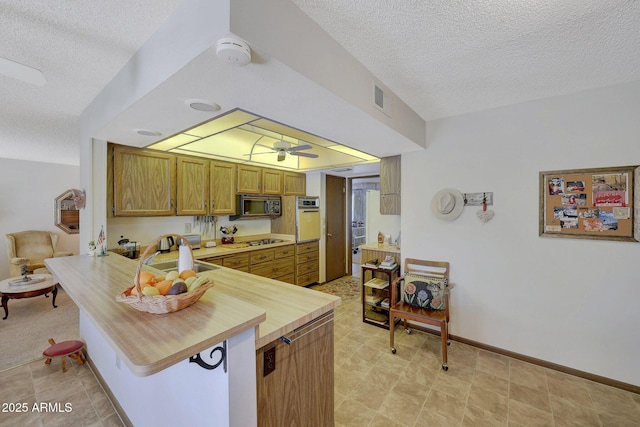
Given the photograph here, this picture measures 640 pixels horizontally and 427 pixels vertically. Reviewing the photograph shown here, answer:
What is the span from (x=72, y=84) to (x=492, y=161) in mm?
3890

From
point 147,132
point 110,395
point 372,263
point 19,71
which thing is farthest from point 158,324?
point 372,263

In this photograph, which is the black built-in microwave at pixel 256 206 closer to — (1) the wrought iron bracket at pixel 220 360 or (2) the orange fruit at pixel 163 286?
(2) the orange fruit at pixel 163 286

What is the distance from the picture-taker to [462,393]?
6.70ft

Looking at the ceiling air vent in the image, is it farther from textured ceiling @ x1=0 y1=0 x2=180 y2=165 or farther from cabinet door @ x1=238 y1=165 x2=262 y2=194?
cabinet door @ x1=238 y1=165 x2=262 y2=194

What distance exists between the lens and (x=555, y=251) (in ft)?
7.62

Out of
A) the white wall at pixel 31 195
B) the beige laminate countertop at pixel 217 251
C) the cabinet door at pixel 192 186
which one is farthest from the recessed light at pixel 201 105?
the white wall at pixel 31 195

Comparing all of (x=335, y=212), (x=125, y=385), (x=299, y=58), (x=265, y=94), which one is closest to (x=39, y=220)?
(x=125, y=385)

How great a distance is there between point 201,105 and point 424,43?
1509 millimetres

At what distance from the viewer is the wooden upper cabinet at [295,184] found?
469cm

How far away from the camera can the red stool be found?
235cm

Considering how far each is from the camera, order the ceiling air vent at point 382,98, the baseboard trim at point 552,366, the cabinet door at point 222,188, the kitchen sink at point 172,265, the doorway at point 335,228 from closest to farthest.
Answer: the ceiling air vent at point 382,98 → the baseboard trim at point 552,366 → the kitchen sink at point 172,265 → the cabinet door at point 222,188 → the doorway at point 335,228

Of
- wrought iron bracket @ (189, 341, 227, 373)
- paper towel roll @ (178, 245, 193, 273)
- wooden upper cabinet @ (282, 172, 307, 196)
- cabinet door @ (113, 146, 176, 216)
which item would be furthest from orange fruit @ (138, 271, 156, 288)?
wooden upper cabinet @ (282, 172, 307, 196)

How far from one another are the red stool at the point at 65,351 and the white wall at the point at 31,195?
4.07 metres

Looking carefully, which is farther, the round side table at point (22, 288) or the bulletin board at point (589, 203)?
the round side table at point (22, 288)
